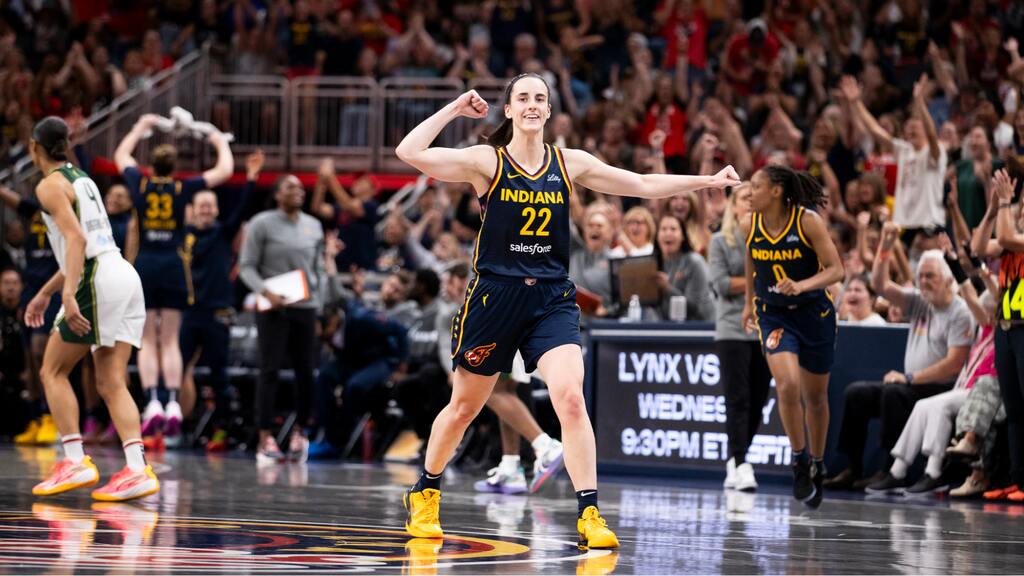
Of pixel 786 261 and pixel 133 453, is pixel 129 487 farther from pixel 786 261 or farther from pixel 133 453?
pixel 786 261

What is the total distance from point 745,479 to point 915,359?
1.64 meters

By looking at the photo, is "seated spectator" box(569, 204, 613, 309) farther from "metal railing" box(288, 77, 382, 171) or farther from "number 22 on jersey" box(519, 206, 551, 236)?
"number 22 on jersey" box(519, 206, 551, 236)

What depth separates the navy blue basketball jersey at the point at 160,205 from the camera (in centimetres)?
1403

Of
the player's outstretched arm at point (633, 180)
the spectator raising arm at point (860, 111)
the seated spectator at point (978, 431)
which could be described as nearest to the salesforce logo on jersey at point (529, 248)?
the player's outstretched arm at point (633, 180)

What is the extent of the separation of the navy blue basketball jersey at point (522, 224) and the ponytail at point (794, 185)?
313 centimetres

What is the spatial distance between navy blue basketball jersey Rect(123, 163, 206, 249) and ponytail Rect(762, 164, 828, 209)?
569 cm

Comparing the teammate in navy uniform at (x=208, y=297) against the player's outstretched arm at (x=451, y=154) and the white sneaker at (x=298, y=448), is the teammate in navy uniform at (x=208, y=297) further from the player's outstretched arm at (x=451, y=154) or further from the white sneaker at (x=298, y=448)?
the player's outstretched arm at (x=451, y=154)

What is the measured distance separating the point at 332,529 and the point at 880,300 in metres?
6.67

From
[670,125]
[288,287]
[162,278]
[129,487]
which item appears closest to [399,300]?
[288,287]

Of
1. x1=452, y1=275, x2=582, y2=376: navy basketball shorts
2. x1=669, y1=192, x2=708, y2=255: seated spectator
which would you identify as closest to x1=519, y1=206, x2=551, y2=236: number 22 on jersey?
x1=452, y1=275, x2=582, y2=376: navy basketball shorts

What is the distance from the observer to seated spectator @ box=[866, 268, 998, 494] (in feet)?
37.1

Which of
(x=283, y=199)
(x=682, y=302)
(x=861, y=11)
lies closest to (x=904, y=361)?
(x=682, y=302)

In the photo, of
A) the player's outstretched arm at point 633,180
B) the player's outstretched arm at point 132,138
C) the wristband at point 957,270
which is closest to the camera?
the player's outstretched arm at point 633,180

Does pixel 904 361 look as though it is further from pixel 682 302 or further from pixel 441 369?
pixel 441 369
